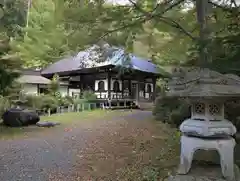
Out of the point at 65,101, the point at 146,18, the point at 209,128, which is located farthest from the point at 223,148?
the point at 65,101

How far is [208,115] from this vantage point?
4.19 metres

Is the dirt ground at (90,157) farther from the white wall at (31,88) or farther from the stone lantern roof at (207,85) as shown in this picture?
the white wall at (31,88)

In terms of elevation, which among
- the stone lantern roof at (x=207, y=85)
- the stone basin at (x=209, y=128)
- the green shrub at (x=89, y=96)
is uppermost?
the stone lantern roof at (x=207, y=85)

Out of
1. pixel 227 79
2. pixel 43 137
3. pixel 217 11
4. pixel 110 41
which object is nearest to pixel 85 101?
pixel 43 137

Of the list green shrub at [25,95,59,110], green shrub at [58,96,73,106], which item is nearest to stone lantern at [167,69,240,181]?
green shrub at [25,95,59,110]

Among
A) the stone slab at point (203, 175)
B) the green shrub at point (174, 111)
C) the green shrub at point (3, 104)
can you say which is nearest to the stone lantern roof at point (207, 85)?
the stone slab at point (203, 175)

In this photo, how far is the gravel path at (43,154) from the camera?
509cm

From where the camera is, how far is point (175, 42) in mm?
6602

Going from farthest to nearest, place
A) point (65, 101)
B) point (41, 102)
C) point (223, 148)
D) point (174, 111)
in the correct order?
point (65, 101) < point (41, 102) < point (174, 111) < point (223, 148)

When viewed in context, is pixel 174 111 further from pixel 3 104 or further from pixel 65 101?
pixel 65 101

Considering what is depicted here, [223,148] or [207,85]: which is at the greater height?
[207,85]

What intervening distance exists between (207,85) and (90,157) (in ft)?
11.1

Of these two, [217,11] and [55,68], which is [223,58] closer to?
[217,11]

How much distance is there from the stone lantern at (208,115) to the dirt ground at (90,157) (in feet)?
3.13
